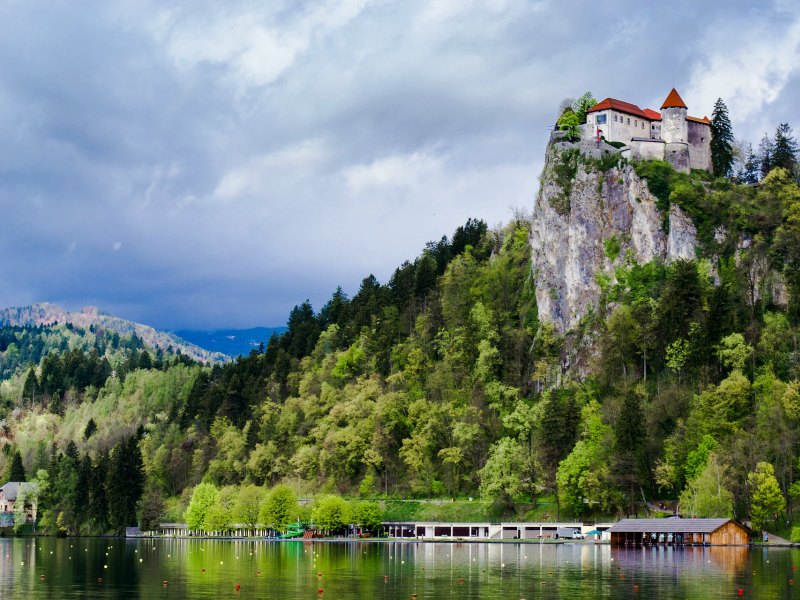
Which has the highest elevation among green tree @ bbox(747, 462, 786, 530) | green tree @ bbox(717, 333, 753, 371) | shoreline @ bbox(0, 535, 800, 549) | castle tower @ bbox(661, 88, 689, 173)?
castle tower @ bbox(661, 88, 689, 173)

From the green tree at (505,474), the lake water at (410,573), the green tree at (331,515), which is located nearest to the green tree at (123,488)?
the green tree at (331,515)

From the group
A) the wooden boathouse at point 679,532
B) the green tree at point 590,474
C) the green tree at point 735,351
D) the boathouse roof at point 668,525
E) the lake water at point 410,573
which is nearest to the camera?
the lake water at point 410,573

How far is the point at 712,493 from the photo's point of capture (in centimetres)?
12375

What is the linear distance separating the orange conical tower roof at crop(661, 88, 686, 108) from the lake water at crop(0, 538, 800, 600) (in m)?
76.0

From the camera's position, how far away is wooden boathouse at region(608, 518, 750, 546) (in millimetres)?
119188

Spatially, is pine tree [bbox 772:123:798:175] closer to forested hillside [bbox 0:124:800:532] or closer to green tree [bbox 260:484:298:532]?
forested hillside [bbox 0:124:800:532]

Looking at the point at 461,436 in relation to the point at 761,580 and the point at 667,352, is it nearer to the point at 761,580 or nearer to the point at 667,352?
the point at 667,352

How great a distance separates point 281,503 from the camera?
544 ft

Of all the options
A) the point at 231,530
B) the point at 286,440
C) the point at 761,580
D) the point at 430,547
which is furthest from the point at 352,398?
the point at 761,580

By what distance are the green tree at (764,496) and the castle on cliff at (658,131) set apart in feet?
219

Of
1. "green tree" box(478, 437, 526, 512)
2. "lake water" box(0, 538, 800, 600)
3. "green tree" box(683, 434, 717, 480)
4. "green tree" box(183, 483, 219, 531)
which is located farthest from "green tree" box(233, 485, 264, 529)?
"green tree" box(683, 434, 717, 480)

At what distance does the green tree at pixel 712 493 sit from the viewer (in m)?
122

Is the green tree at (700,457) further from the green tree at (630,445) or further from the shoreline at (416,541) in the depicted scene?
the shoreline at (416,541)

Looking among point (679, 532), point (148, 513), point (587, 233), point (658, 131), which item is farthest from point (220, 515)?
point (658, 131)
